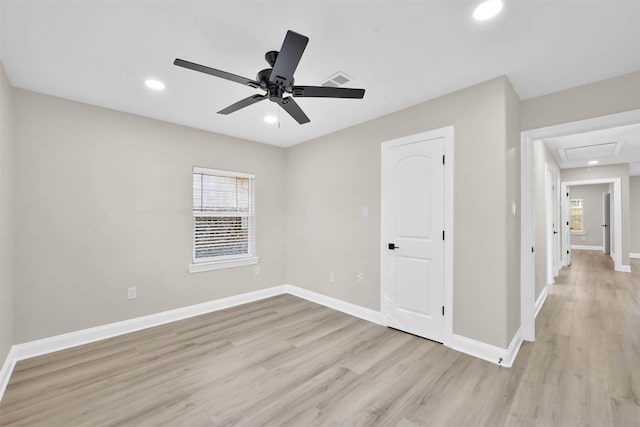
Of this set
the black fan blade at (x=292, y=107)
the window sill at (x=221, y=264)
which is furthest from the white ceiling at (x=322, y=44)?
the window sill at (x=221, y=264)

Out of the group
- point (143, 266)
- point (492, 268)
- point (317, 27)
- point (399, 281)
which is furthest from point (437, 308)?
point (143, 266)

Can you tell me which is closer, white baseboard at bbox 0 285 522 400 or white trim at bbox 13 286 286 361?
white baseboard at bbox 0 285 522 400

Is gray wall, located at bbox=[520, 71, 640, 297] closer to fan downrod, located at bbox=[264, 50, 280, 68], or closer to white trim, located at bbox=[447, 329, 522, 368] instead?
white trim, located at bbox=[447, 329, 522, 368]

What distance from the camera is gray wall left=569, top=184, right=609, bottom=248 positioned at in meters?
9.45

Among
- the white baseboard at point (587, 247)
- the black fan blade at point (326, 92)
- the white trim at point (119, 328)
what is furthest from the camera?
the white baseboard at point (587, 247)

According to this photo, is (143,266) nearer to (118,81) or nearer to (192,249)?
(192,249)

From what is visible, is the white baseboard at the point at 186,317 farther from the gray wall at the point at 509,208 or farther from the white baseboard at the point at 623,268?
the white baseboard at the point at 623,268

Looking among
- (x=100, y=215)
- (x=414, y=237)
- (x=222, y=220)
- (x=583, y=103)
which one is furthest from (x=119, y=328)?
(x=583, y=103)

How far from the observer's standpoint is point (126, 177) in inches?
127

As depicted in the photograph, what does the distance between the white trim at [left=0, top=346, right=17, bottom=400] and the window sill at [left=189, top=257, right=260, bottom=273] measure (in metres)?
1.70

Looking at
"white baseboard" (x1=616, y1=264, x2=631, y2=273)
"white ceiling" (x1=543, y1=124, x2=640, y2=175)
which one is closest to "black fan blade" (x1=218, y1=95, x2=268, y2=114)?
"white ceiling" (x1=543, y1=124, x2=640, y2=175)

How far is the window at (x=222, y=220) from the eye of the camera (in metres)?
3.87

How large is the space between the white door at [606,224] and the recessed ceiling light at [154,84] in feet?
41.1

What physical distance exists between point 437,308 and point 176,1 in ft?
11.1
